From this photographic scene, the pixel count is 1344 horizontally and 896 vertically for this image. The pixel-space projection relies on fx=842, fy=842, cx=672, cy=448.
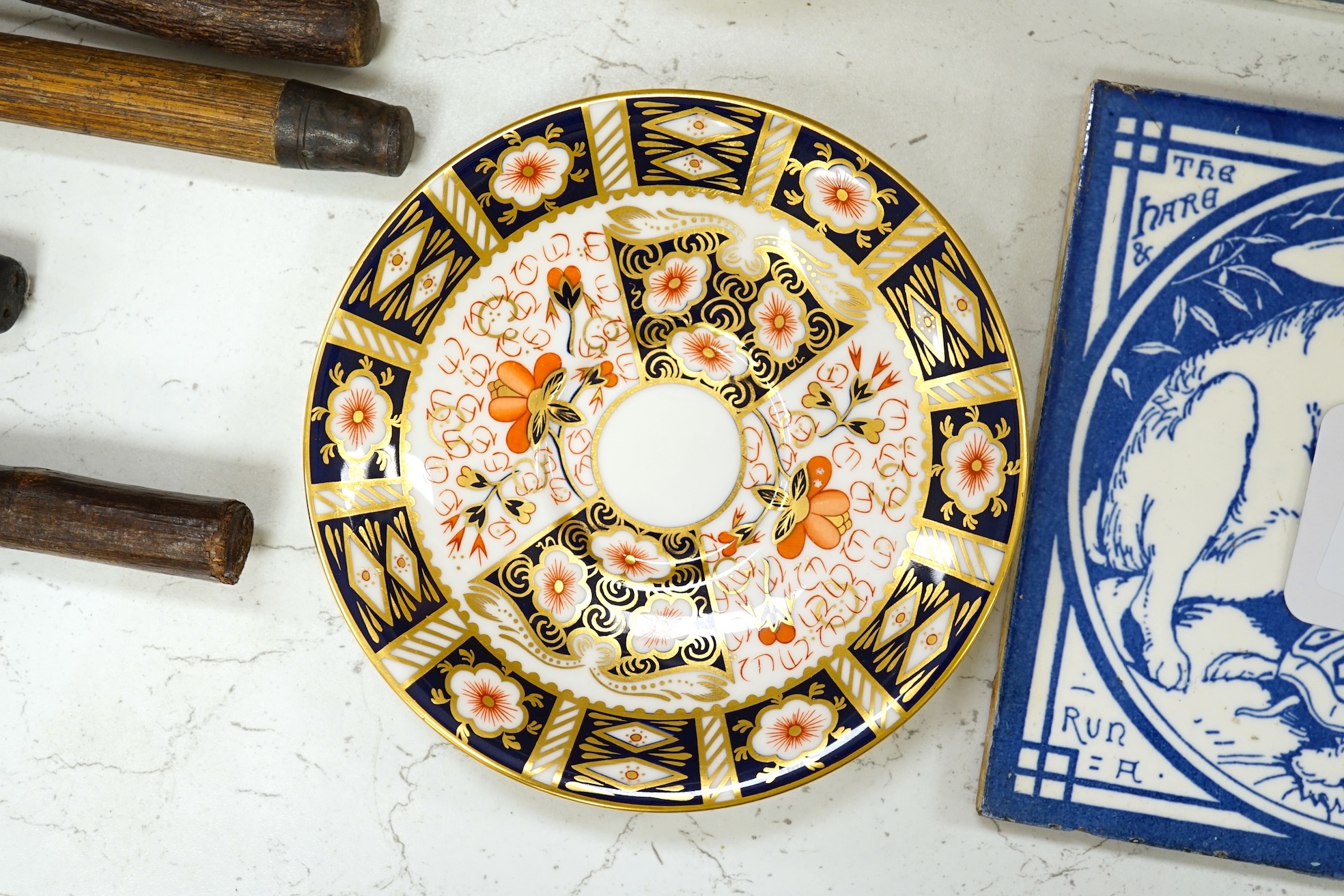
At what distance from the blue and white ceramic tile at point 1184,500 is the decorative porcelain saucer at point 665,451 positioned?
128 millimetres

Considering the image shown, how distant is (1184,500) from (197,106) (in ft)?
3.07

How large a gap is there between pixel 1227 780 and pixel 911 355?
50 cm

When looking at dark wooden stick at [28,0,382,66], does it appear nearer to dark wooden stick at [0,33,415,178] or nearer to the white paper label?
dark wooden stick at [0,33,415,178]

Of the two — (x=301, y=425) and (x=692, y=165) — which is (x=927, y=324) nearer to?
(x=692, y=165)

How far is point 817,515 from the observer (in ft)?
2.47

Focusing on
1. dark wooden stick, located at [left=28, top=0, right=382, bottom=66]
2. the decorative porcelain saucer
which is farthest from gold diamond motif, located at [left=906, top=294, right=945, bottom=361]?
dark wooden stick, located at [left=28, top=0, right=382, bottom=66]

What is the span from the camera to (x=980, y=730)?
0.80 meters

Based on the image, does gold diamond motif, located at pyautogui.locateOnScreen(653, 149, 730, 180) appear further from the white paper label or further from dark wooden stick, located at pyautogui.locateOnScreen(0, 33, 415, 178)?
the white paper label

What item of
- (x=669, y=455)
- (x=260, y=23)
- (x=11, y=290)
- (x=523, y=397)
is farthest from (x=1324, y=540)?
(x=11, y=290)

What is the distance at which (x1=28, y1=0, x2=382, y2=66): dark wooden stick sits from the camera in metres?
0.71

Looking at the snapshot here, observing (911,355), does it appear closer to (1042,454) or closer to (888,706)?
(1042,454)

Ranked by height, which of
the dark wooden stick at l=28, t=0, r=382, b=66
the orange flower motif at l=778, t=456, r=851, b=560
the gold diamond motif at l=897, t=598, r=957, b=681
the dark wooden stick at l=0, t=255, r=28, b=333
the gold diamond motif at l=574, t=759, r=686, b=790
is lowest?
the gold diamond motif at l=574, t=759, r=686, b=790

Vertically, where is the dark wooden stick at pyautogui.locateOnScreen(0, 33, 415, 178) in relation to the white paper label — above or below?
above

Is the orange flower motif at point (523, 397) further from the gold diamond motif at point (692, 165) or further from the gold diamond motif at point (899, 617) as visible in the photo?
the gold diamond motif at point (899, 617)
